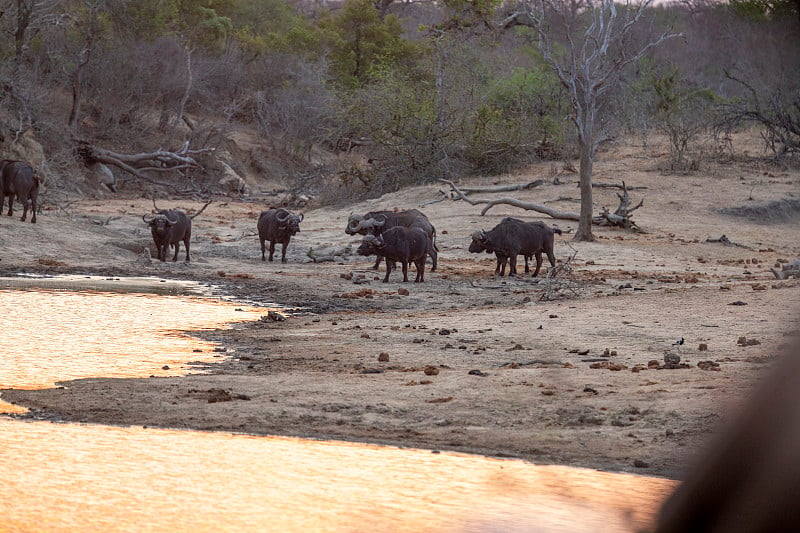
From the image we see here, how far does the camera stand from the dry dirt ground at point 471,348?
564 centimetres

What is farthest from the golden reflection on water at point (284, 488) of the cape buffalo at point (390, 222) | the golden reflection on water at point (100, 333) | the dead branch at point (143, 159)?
the dead branch at point (143, 159)

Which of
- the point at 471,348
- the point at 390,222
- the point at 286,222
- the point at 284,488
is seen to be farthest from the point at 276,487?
the point at 286,222

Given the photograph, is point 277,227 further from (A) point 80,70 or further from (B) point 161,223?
(A) point 80,70

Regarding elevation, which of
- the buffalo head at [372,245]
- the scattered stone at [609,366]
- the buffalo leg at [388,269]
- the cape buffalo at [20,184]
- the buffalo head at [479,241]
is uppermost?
the cape buffalo at [20,184]

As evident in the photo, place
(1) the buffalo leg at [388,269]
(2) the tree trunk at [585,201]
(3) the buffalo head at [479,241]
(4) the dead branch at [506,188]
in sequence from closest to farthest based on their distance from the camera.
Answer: (1) the buffalo leg at [388,269] < (3) the buffalo head at [479,241] < (2) the tree trunk at [585,201] < (4) the dead branch at [506,188]

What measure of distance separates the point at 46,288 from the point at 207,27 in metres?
31.7

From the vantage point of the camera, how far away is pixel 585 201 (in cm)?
1939

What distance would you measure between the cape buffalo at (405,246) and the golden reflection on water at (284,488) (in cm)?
918

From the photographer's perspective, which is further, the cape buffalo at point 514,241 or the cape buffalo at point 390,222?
the cape buffalo at point 390,222

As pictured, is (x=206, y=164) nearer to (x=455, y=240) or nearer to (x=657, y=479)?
(x=455, y=240)

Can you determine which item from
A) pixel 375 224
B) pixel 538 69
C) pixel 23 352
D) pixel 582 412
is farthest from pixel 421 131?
pixel 582 412

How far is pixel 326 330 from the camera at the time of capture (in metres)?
10.2

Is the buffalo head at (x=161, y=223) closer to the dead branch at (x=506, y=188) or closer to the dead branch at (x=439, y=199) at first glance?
the dead branch at (x=439, y=199)

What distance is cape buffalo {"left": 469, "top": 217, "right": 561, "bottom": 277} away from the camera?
15.3 meters
